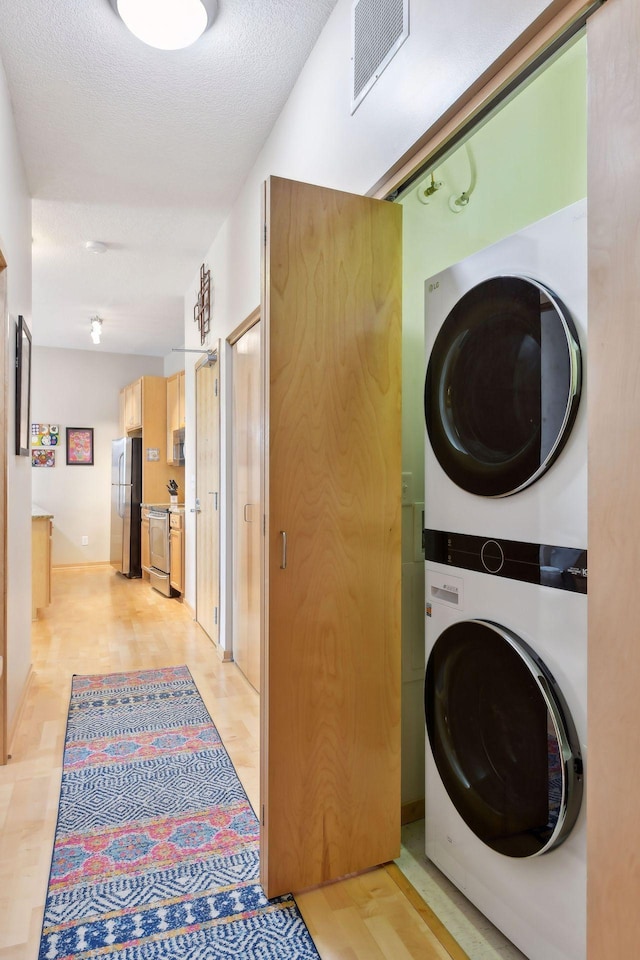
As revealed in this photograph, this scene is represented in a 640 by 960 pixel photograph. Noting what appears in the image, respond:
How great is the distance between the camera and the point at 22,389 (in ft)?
9.70

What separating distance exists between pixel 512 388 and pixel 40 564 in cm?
450

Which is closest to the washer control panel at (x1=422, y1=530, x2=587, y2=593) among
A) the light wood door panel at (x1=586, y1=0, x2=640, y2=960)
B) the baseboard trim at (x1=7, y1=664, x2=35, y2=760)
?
the light wood door panel at (x1=586, y1=0, x2=640, y2=960)

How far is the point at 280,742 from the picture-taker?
1644mm

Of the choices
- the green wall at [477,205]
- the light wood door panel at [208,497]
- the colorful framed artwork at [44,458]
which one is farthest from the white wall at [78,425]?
the green wall at [477,205]

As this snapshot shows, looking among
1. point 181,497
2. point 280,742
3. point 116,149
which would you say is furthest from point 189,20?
point 181,497

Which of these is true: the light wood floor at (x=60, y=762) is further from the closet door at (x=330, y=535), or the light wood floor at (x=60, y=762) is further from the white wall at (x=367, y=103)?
the white wall at (x=367, y=103)

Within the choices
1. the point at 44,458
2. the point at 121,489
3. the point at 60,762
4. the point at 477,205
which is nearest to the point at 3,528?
the point at 60,762

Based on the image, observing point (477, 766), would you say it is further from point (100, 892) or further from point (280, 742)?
point (100, 892)

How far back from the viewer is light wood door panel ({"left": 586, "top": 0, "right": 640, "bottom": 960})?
90 cm

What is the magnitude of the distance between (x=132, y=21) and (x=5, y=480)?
1.77m

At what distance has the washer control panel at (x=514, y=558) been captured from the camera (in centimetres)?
128

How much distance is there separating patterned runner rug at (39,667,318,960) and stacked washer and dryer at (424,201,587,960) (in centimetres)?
55

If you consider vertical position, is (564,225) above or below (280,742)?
above

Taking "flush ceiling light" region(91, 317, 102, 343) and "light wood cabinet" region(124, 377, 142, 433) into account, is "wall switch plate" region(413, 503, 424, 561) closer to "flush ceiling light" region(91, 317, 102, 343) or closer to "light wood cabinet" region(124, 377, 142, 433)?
"flush ceiling light" region(91, 317, 102, 343)
